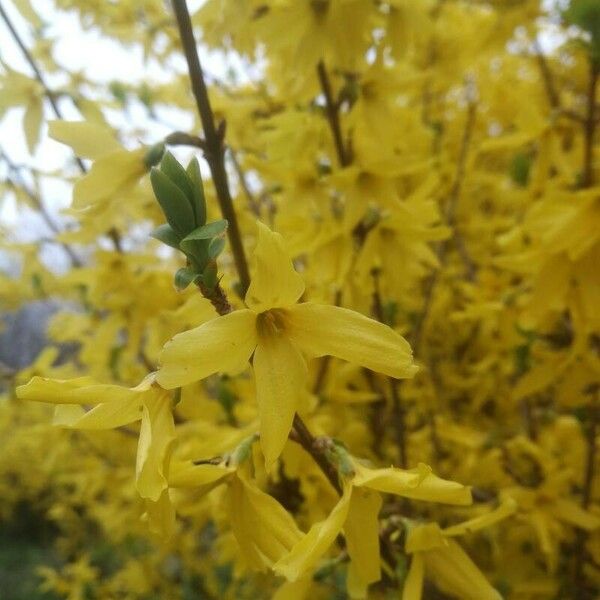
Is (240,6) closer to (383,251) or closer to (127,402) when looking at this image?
(383,251)

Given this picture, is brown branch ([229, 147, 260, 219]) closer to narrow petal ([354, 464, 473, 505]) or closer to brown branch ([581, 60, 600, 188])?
brown branch ([581, 60, 600, 188])

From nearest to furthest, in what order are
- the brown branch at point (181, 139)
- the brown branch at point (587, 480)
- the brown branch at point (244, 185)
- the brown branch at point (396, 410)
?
the brown branch at point (181, 139) → the brown branch at point (396, 410) → the brown branch at point (587, 480) → the brown branch at point (244, 185)

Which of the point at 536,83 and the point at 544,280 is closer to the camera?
the point at 544,280

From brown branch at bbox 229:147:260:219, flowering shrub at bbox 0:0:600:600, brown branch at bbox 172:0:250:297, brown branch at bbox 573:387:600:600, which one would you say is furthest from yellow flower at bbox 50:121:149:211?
brown branch at bbox 573:387:600:600

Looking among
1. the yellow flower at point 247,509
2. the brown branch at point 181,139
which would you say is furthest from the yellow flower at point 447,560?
the brown branch at point 181,139

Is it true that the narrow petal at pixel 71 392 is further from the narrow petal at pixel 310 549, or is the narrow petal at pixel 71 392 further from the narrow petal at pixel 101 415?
the narrow petal at pixel 310 549

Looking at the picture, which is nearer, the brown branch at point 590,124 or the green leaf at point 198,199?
the green leaf at point 198,199

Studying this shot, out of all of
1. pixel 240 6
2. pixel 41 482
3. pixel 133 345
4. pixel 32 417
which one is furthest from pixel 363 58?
pixel 41 482
